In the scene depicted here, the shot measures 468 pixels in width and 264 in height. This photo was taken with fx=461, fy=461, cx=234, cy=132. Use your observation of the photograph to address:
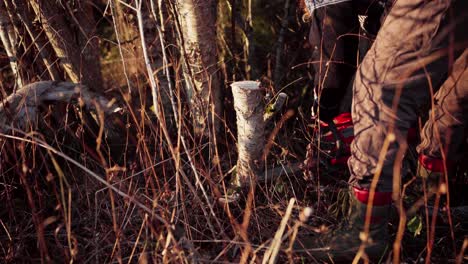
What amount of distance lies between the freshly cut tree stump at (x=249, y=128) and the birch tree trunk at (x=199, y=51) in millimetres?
189

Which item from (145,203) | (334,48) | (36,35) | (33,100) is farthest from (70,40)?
(334,48)

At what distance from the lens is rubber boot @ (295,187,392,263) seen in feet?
6.11

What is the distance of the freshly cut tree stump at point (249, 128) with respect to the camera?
204 cm

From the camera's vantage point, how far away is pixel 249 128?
2145mm

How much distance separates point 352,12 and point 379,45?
0.53m

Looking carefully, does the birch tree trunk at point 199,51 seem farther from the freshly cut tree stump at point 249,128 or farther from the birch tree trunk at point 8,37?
the birch tree trunk at point 8,37

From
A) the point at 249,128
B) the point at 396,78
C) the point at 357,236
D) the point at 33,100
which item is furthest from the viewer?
the point at 33,100

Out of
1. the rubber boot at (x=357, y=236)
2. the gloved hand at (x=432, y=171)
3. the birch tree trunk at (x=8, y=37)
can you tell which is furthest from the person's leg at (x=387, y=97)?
the birch tree trunk at (x=8, y=37)

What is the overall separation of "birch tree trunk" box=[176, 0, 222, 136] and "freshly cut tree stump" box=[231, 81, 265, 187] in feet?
0.62

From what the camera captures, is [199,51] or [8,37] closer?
[199,51]

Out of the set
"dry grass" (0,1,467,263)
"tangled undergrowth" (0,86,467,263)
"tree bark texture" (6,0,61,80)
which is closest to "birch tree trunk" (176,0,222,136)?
"dry grass" (0,1,467,263)

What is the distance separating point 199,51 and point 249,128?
0.51 meters

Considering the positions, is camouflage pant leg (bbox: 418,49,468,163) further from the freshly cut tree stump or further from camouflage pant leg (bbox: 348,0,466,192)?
the freshly cut tree stump

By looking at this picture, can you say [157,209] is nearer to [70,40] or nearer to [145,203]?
[145,203]
